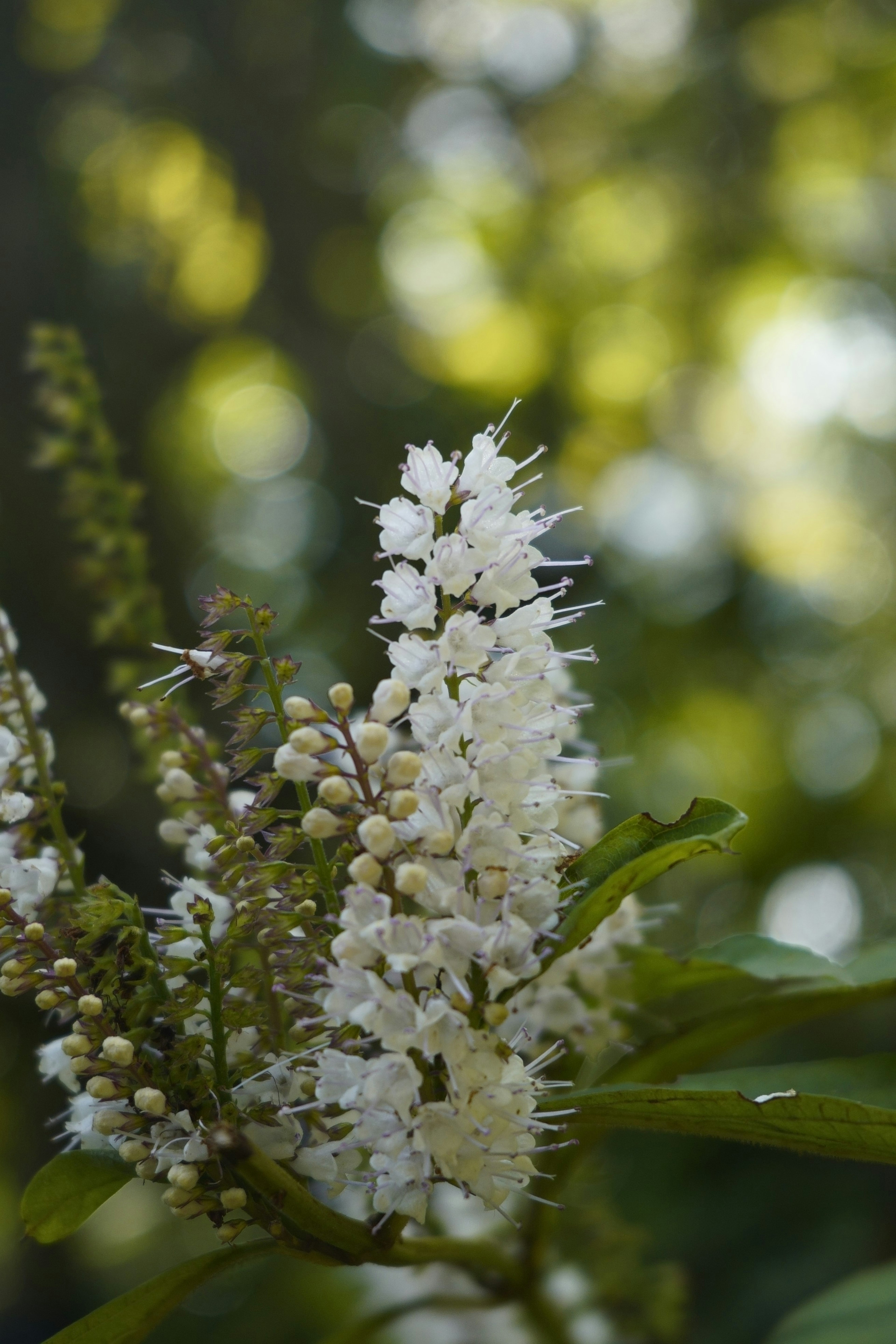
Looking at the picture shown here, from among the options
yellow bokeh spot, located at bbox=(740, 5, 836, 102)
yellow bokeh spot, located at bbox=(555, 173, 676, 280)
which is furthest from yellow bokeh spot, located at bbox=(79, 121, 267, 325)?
yellow bokeh spot, located at bbox=(740, 5, 836, 102)

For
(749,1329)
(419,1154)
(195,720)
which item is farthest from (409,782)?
(749,1329)

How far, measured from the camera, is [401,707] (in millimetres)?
501

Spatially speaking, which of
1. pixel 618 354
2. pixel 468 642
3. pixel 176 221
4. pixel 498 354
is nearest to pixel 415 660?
pixel 468 642

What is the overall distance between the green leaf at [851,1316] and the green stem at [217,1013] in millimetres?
565

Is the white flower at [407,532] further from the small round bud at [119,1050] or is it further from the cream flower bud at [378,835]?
the small round bud at [119,1050]

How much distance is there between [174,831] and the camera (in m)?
0.60

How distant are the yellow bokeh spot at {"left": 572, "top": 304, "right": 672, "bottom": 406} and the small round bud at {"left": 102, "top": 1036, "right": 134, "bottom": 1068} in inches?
94.0

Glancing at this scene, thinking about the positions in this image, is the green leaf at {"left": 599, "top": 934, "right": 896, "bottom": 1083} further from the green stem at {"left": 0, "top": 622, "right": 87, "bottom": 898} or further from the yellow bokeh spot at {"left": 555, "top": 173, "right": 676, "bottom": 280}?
the yellow bokeh spot at {"left": 555, "top": 173, "right": 676, "bottom": 280}

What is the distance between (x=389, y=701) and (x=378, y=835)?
67mm

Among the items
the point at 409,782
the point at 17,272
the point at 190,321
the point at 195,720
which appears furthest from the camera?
the point at 190,321

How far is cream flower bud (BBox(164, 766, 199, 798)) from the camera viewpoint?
22.0 inches

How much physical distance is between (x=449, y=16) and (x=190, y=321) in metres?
1.16

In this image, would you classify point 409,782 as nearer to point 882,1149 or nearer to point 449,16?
point 882,1149

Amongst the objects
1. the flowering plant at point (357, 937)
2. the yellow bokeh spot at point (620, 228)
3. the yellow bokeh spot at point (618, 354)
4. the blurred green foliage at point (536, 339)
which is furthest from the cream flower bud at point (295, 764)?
the yellow bokeh spot at point (620, 228)
